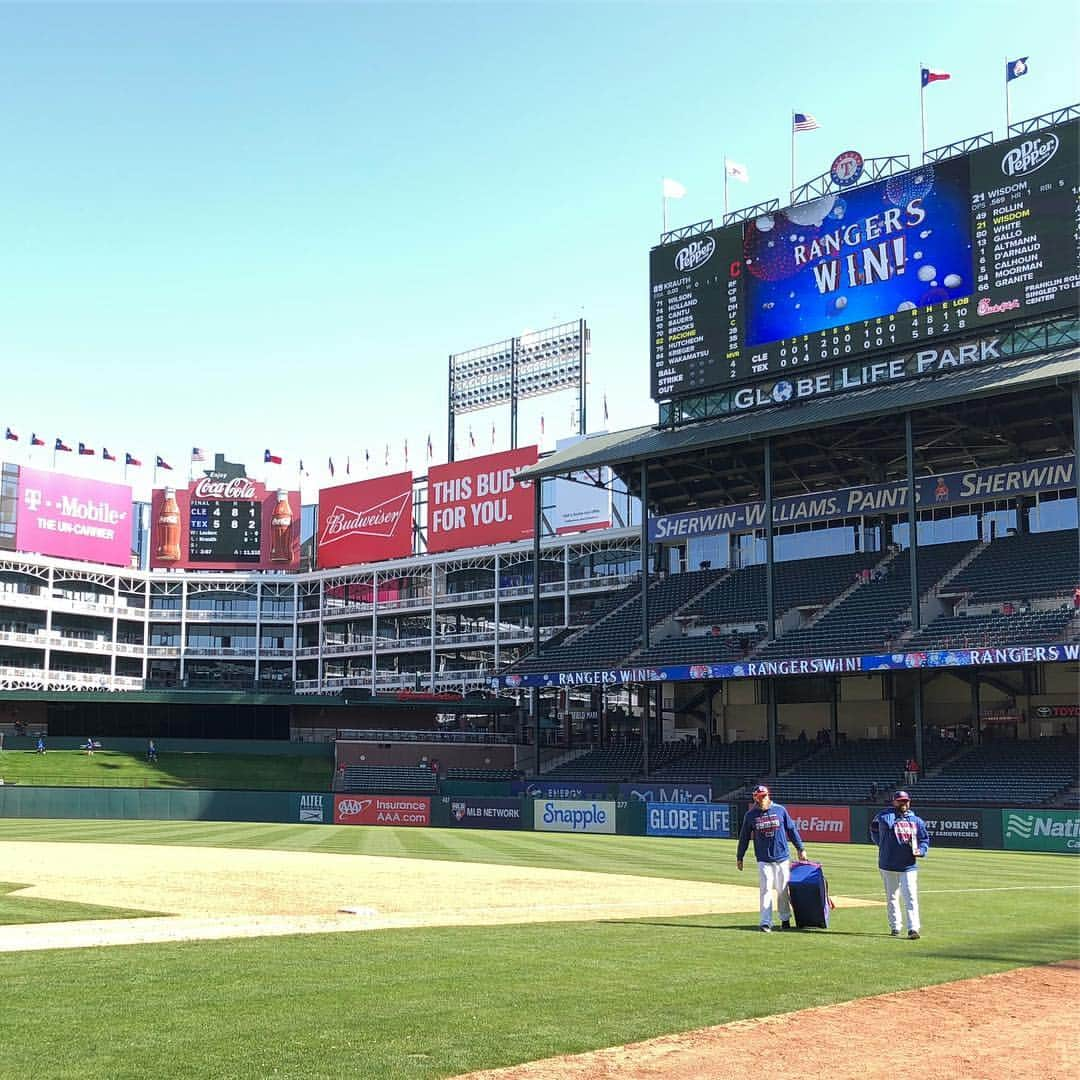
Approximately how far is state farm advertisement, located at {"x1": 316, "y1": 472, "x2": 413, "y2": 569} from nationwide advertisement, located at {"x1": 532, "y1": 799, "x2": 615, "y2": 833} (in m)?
39.8

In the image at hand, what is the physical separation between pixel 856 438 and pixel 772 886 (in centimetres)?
4299

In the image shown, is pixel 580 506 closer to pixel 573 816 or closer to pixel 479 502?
pixel 479 502

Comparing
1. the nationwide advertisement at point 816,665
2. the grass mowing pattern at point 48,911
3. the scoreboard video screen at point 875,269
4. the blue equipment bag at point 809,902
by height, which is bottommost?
the grass mowing pattern at point 48,911

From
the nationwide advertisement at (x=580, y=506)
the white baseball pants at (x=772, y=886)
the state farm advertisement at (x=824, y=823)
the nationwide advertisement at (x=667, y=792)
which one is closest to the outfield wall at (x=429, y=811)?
the state farm advertisement at (x=824, y=823)

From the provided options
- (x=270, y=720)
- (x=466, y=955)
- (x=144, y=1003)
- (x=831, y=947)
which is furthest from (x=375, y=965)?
(x=270, y=720)

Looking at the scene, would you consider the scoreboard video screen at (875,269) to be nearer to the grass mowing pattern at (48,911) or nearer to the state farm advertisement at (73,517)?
the grass mowing pattern at (48,911)

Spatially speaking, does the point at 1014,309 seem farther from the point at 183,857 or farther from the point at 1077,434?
the point at 183,857

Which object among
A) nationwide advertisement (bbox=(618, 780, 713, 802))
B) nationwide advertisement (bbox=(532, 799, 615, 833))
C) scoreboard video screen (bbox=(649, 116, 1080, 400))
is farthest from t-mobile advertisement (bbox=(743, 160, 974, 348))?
nationwide advertisement (bbox=(532, 799, 615, 833))

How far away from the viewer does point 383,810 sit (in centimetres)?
5034

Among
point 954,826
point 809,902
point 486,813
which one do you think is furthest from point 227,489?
point 809,902

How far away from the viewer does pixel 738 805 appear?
140 feet

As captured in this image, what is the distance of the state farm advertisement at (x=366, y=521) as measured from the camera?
86.1 meters

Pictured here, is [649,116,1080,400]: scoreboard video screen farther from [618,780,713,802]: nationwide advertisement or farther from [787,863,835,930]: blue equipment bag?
[787,863,835,930]: blue equipment bag

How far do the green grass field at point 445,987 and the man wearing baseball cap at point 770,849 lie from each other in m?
0.64
